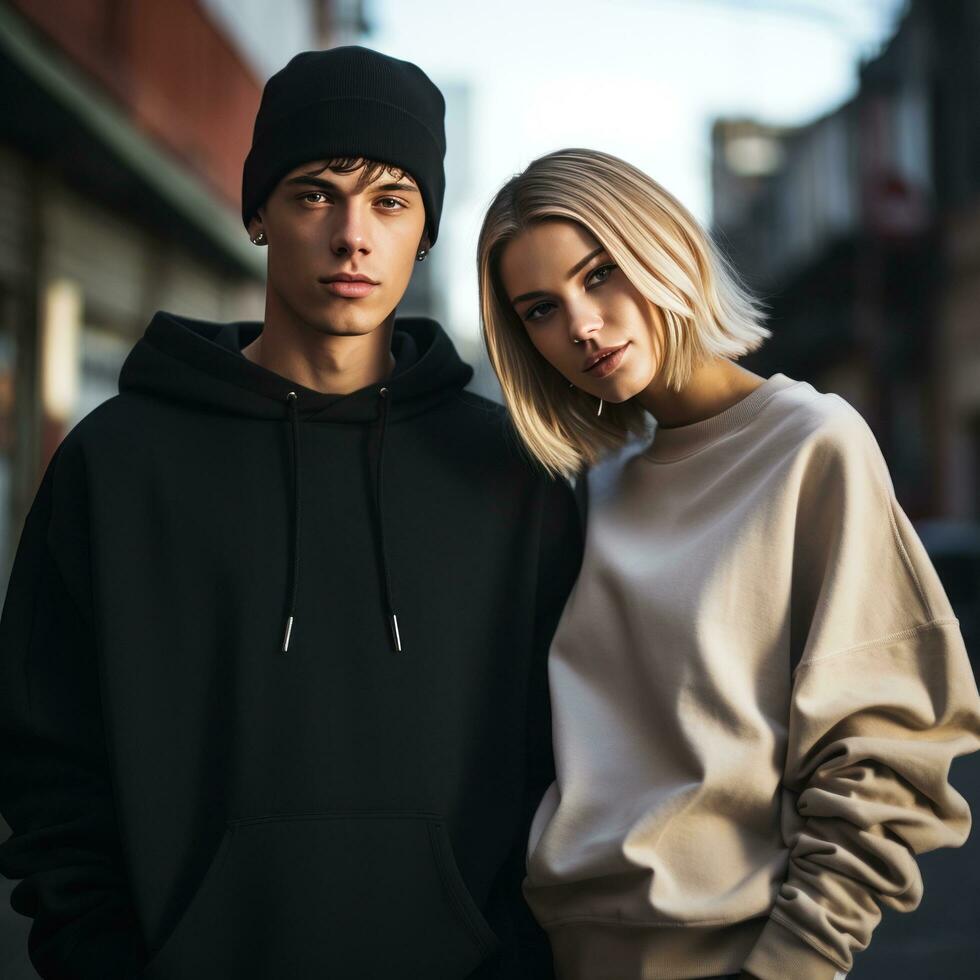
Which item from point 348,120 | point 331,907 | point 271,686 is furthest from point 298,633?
point 348,120

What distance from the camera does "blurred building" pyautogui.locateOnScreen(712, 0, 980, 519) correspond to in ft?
64.0

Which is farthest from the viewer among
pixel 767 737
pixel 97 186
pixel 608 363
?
pixel 97 186

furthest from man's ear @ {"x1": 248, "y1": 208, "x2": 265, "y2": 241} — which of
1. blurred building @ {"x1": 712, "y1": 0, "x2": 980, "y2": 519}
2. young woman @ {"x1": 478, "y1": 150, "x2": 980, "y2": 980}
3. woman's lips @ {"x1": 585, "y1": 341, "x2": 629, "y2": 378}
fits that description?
A: blurred building @ {"x1": 712, "y1": 0, "x2": 980, "y2": 519}

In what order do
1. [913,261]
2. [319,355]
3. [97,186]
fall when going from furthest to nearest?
[913,261]
[97,186]
[319,355]

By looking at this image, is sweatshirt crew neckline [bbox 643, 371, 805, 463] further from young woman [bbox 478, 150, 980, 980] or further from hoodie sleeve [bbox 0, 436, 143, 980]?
hoodie sleeve [bbox 0, 436, 143, 980]

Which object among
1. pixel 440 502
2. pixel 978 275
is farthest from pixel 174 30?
pixel 978 275

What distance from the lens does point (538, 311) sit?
2508mm

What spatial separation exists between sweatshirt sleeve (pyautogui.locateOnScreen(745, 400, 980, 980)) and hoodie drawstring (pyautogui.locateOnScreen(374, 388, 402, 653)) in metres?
0.73

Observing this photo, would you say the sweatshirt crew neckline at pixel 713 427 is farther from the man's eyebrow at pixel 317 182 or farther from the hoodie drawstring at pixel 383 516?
the man's eyebrow at pixel 317 182

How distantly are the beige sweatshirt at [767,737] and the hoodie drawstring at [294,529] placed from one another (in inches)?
20.1

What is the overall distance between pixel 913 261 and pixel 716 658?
20.5 meters

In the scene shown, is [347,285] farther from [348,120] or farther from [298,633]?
[298,633]

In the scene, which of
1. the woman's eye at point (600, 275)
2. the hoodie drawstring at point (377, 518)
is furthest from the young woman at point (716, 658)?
the hoodie drawstring at point (377, 518)

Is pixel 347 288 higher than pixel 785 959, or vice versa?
pixel 347 288
